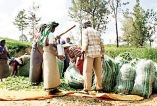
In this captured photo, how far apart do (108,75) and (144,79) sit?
0.88 m

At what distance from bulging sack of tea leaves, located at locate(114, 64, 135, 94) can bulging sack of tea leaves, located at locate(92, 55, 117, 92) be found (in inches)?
6.0

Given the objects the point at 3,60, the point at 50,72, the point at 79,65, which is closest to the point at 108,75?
the point at 79,65

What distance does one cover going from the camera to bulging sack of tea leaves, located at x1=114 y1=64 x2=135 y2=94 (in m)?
6.63

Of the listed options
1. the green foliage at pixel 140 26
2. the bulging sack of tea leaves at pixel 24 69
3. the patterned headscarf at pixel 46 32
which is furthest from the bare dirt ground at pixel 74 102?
the green foliage at pixel 140 26

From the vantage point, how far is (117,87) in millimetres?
6727

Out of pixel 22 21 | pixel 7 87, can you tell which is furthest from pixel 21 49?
pixel 22 21

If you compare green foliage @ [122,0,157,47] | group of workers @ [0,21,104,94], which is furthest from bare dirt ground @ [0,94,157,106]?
green foliage @ [122,0,157,47]

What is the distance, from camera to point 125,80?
669 cm

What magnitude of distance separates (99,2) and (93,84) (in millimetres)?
29467

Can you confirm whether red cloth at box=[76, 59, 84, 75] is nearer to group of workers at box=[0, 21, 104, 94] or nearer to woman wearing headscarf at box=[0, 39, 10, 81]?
group of workers at box=[0, 21, 104, 94]

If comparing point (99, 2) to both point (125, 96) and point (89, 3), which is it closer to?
point (89, 3)

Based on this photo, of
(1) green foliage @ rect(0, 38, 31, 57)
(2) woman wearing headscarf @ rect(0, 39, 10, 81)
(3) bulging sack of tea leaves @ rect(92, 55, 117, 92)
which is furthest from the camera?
(1) green foliage @ rect(0, 38, 31, 57)

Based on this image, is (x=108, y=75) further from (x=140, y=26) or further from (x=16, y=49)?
(x=140, y=26)

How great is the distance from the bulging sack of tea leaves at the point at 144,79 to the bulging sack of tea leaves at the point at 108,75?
1.90ft
